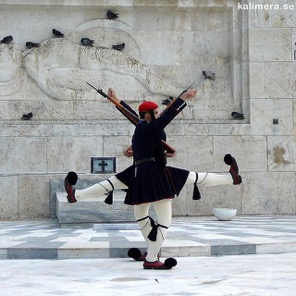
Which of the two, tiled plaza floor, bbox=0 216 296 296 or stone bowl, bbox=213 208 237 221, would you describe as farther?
stone bowl, bbox=213 208 237 221

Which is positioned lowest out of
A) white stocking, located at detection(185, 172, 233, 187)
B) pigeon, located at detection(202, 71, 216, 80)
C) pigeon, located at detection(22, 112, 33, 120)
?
white stocking, located at detection(185, 172, 233, 187)

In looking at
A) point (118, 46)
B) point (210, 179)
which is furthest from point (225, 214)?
point (210, 179)

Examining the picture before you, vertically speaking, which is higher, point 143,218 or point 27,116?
point 27,116

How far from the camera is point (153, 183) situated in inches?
272

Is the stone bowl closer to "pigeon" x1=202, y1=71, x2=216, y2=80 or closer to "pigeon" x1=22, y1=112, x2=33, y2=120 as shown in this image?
"pigeon" x1=202, y1=71, x2=216, y2=80

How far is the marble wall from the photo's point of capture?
43.9 ft

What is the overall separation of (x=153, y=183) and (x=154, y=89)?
712 cm

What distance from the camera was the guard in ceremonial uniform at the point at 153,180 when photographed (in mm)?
6895

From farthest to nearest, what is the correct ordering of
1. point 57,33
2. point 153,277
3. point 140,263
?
point 57,33
point 140,263
point 153,277

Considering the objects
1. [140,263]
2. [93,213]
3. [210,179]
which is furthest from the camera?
[93,213]

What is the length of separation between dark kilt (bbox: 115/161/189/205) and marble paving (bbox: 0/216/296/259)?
116cm

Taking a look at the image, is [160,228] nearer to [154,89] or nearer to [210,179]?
[210,179]

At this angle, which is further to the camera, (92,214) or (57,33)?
(57,33)

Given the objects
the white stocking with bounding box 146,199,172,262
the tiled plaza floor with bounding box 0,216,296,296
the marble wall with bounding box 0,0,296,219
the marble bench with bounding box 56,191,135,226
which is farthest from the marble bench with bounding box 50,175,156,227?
the white stocking with bounding box 146,199,172,262
